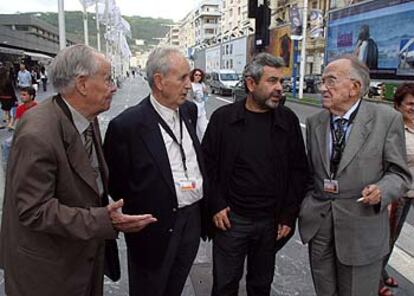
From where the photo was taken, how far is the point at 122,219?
191 centimetres

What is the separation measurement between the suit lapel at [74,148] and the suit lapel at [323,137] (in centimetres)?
134

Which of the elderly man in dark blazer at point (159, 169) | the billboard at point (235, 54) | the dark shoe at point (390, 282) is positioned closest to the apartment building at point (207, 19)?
the billboard at point (235, 54)

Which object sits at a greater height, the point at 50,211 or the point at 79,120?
the point at 79,120

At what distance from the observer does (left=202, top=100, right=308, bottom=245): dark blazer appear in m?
2.69

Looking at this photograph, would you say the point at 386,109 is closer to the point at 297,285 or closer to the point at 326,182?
the point at 326,182

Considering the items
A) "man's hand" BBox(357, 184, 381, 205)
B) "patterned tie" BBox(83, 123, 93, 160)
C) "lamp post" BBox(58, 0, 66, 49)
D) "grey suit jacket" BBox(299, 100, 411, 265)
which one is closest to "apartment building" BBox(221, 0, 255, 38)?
"lamp post" BBox(58, 0, 66, 49)

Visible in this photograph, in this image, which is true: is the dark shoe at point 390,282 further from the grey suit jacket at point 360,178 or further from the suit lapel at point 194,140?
the suit lapel at point 194,140

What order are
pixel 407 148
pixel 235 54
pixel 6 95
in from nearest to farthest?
pixel 407 148 < pixel 6 95 < pixel 235 54

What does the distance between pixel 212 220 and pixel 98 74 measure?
124 cm

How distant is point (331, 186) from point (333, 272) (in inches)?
23.7

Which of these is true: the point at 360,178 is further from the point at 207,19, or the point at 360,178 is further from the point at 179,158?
the point at 207,19

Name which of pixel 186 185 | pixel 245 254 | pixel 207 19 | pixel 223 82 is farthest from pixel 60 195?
pixel 207 19

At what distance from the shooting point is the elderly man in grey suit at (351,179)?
2.40 metres

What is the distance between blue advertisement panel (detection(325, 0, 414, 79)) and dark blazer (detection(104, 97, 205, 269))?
1702cm
